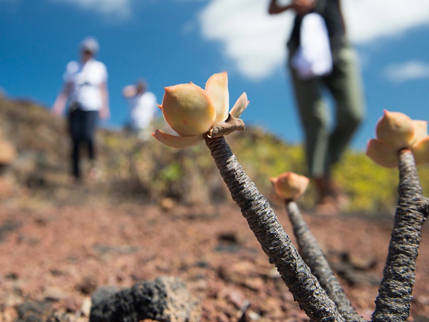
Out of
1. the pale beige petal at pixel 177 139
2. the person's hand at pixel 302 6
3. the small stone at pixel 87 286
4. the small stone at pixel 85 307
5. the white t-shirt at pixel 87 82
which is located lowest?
the small stone at pixel 85 307

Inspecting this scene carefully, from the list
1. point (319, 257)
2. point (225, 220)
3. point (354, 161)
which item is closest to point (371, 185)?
point (354, 161)

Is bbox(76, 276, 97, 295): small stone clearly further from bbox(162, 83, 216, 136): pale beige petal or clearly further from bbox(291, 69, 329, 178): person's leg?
bbox(291, 69, 329, 178): person's leg

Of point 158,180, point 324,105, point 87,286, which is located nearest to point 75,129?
point 158,180

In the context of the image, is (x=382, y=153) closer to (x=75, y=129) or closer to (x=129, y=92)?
(x=75, y=129)

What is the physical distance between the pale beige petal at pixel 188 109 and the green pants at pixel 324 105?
304cm

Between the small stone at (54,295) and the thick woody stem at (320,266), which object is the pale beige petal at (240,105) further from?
the small stone at (54,295)

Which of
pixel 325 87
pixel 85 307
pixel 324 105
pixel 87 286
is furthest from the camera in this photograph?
pixel 325 87

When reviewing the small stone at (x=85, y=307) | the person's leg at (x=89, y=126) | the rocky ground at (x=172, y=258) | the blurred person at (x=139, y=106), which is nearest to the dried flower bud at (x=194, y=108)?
the rocky ground at (x=172, y=258)

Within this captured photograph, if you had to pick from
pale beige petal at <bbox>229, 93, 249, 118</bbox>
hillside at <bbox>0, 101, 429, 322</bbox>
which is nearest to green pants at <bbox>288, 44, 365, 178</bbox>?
hillside at <bbox>0, 101, 429, 322</bbox>

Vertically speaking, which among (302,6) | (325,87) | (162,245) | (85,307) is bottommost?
(85,307)

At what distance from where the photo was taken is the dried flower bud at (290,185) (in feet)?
2.77

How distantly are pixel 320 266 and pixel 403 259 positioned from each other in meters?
0.18

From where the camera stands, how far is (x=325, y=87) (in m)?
3.75

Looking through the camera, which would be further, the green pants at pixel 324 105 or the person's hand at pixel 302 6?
the green pants at pixel 324 105
